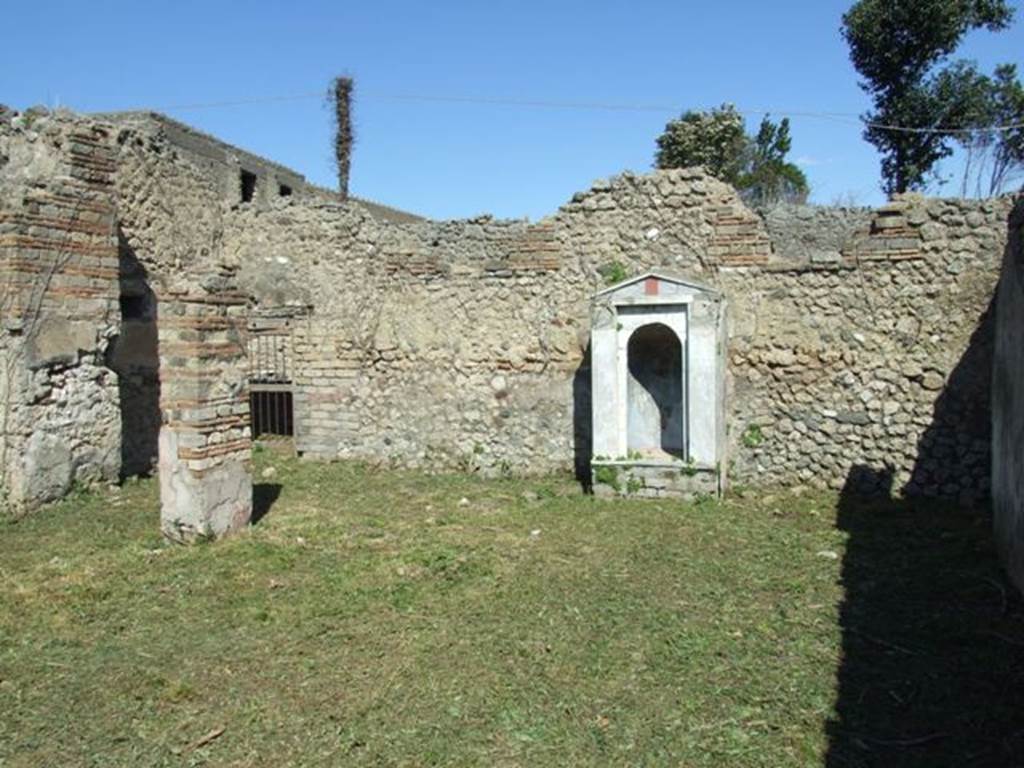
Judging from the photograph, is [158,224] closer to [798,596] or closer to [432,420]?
[432,420]

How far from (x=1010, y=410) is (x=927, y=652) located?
237cm

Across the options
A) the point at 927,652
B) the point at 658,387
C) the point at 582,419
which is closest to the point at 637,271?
the point at 658,387

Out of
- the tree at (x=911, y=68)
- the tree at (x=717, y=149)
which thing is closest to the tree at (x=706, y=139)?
the tree at (x=717, y=149)

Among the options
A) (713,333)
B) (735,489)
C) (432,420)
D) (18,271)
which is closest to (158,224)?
(18,271)

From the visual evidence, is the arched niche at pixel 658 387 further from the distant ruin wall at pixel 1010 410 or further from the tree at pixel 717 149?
the tree at pixel 717 149

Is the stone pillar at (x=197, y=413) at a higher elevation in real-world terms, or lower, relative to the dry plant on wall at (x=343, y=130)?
lower

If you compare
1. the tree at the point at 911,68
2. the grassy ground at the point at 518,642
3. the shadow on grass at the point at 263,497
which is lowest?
the grassy ground at the point at 518,642

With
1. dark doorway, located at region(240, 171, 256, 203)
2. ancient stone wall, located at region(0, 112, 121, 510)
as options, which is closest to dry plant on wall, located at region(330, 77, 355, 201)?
dark doorway, located at region(240, 171, 256, 203)

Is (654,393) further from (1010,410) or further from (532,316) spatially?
(1010,410)

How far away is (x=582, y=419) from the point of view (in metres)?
9.27

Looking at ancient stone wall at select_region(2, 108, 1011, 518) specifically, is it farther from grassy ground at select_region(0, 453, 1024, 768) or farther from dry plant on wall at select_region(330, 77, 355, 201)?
dry plant on wall at select_region(330, 77, 355, 201)

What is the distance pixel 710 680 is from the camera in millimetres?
4137

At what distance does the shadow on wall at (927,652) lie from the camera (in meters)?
3.47

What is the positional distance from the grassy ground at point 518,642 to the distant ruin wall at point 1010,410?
0.99 ft
